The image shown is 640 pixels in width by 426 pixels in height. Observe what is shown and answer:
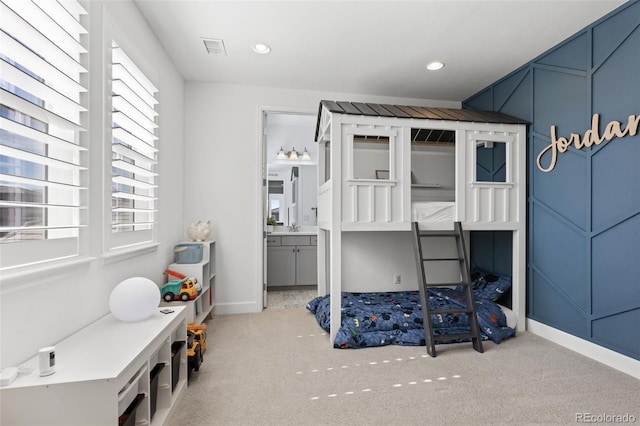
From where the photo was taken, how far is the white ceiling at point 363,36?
92.2 inches

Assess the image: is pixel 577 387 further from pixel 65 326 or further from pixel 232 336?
pixel 65 326

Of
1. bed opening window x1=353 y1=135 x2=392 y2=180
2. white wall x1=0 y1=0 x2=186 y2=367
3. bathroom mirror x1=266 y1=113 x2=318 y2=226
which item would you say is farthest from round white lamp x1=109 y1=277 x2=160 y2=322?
bathroom mirror x1=266 y1=113 x2=318 y2=226

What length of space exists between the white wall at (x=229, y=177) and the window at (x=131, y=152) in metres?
0.95

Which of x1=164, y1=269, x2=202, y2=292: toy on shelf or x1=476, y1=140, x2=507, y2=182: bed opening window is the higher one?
x1=476, y1=140, x2=507, y2=182: bed opening window

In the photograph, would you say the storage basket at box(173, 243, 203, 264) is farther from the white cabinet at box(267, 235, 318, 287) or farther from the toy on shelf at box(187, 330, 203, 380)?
the white cabinet at box(267, 235, 318, 287)

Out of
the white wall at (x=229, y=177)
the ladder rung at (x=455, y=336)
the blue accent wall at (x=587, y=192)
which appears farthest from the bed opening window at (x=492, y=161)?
the white wall at (x=229, y=177)

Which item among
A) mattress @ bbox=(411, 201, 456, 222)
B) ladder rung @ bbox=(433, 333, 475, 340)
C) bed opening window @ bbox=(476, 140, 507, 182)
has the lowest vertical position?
ladder rung @ bbox=(433, 333, 475, 340)

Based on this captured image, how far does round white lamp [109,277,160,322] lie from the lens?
1653 millimetres

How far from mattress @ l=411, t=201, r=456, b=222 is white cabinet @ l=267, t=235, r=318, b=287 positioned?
2.43m

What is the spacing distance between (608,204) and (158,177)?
12.2 feet

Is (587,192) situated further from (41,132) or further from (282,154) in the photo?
(282,154)

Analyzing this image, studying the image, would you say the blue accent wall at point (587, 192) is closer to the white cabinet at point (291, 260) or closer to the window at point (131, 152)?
the white cabinet at point (291, 260)

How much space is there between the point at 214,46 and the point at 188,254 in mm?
1982

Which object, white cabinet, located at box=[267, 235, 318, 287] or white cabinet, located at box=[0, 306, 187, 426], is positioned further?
white cabinet, located at box=[267, 235, 318, 287]
